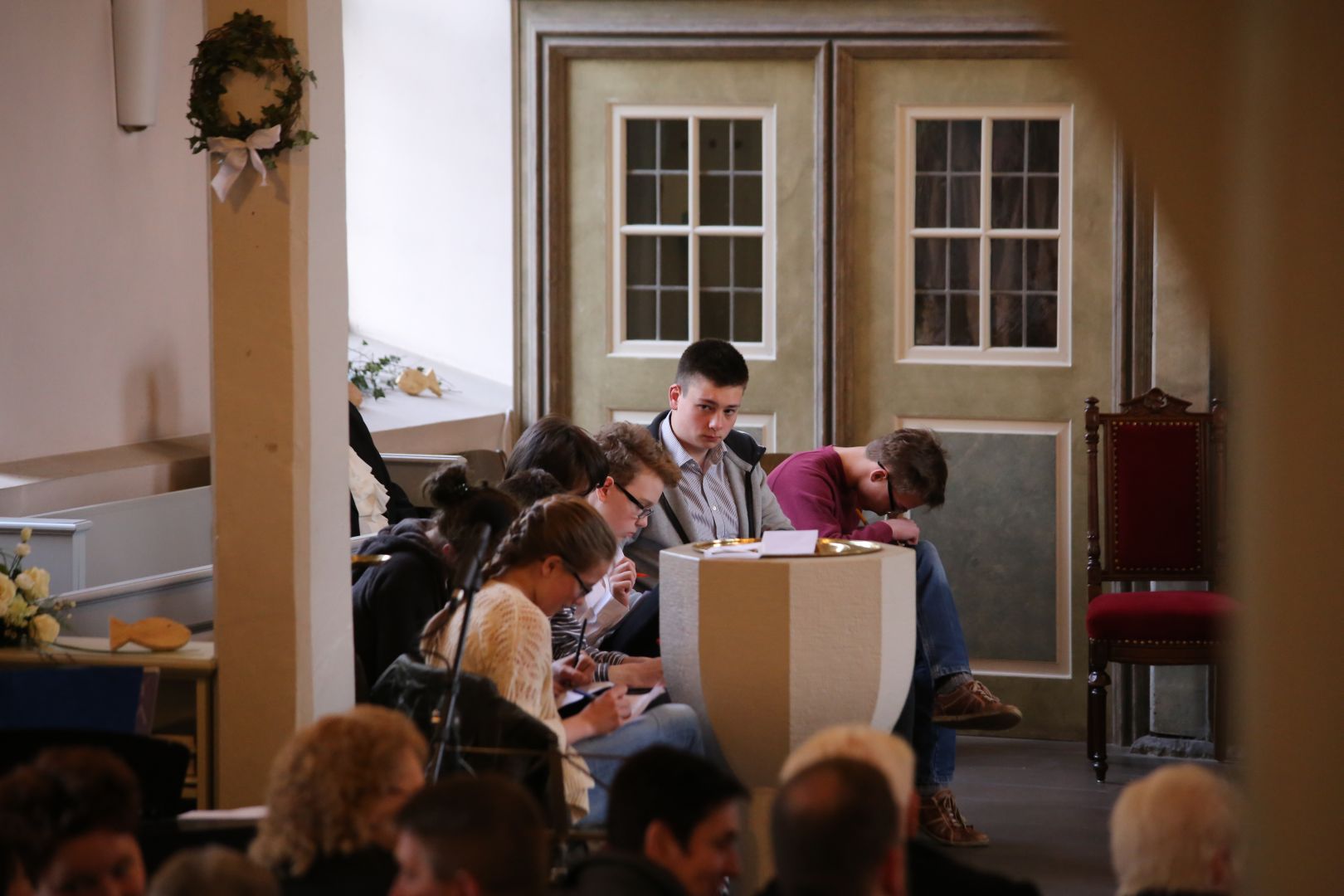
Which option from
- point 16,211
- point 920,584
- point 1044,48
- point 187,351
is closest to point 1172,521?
point 920,584

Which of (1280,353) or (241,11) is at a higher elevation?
(241,11)

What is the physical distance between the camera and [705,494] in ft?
14.8

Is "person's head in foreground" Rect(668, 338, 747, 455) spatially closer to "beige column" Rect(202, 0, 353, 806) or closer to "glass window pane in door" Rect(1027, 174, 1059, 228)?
"beige column" Rect(202, 0, 353, 806)

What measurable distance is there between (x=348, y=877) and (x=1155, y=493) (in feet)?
13.1

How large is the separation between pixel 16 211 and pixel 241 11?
175 cm

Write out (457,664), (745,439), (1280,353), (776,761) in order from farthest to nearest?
(745,439) < (776,761) < (457,664) < (1280,353)

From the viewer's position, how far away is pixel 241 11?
3.01 m

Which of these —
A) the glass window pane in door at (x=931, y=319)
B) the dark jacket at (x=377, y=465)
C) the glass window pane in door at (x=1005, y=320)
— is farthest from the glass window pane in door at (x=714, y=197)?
the dark jacket at (x=377, y=465)

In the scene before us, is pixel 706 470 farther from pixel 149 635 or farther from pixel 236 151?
pixel 236 151

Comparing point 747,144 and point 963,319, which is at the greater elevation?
point 747,144

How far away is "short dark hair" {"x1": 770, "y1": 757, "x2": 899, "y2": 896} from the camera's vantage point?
1698mm

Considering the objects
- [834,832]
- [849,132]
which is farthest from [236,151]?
[849,132]

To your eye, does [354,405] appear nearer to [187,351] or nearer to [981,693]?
[187,351]

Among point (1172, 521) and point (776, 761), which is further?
point (1172, 521)
